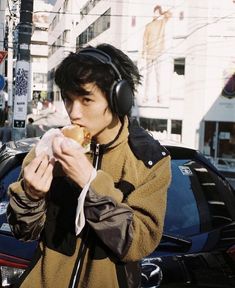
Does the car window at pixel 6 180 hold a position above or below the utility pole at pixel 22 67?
below

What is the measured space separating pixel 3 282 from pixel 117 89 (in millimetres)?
1043

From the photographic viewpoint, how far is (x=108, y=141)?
1547 millimetres

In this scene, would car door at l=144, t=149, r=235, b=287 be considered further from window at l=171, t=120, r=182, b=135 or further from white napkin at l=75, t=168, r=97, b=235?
window at l=171, t=120, r=182, b=135

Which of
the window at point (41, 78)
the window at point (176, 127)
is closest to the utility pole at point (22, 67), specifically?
the window at point (176, 127)

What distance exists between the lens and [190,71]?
23281 mm

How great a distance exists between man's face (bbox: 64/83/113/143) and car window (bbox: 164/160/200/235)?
43.8 inches

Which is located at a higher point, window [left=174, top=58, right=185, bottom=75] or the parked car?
window [left=174, top=58, right=185, bottom=75]

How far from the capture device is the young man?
53.4 inches

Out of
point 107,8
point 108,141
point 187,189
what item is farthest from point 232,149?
point 108,141

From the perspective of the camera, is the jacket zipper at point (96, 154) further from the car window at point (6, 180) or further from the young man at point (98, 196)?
the car window at point (6, 180)

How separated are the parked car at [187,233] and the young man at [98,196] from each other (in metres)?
0.49

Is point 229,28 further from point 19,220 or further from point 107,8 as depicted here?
point 19,220

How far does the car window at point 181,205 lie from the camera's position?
2.53 meters

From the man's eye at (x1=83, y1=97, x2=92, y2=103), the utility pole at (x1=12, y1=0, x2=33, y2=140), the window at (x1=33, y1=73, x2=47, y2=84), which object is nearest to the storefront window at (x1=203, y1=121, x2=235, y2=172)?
the utility pole at (x1=12, y1=0, x2=33, y2=140)
